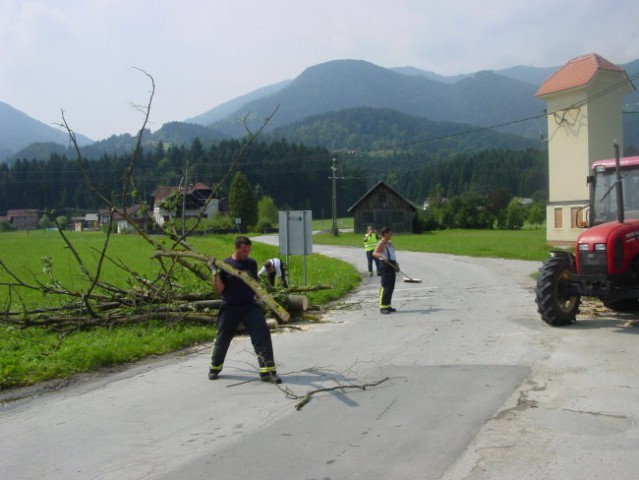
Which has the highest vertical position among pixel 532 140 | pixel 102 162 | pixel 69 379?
pixel 532 140

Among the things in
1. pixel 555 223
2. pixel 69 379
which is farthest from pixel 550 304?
pixel 555 223

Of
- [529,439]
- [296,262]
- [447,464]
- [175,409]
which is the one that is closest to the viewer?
[447,464]

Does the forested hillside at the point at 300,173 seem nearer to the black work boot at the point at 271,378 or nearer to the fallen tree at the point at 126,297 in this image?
the fallen tree at the point at 126,297

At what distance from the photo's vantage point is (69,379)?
863 centimetres

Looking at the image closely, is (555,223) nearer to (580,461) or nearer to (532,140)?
(580,461)

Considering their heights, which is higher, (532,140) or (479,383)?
(532,140)

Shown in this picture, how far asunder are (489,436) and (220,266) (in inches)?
157

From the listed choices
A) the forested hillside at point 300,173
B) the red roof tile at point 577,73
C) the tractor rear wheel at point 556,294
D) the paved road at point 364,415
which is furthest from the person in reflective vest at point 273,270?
the forested hillside at point 300,173

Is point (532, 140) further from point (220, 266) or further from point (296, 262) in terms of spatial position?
point (220, 266)

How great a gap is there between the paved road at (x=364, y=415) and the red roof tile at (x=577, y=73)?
3081 centimetres

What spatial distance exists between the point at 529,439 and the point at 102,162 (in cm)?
10772

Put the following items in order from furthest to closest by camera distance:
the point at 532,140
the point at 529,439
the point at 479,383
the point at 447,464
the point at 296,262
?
the point at 532,140 → the point at 296,262 → the point at 479,383 → the point at 529,439 → the point at 447,464

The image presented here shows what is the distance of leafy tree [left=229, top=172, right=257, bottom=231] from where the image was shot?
94.5 metres

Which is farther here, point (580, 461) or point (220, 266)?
point (220, 266)
